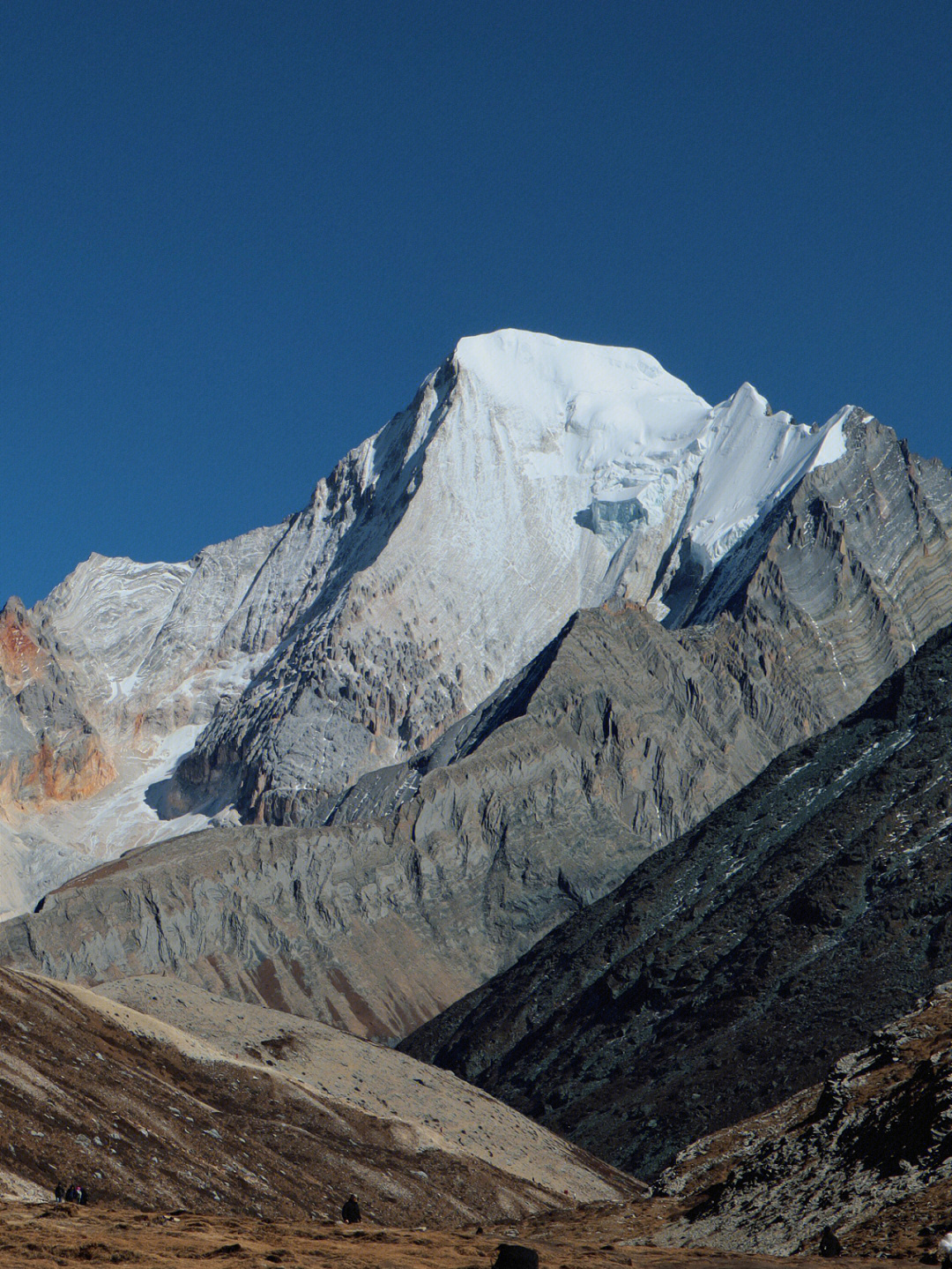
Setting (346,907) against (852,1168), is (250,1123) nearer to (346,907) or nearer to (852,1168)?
(852,1168)

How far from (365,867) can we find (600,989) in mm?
62979

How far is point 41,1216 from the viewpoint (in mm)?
38312

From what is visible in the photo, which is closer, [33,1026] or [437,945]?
[33,1026]

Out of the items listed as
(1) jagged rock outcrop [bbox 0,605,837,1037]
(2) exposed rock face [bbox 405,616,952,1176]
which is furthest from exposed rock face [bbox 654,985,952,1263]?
(1) jagged rock outcrop [bbox 0,605,837,1037]

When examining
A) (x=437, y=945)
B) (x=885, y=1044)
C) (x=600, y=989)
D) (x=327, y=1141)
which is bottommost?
(x=885, y=1044)

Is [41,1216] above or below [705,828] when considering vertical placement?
below

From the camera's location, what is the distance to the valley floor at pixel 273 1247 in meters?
33.4

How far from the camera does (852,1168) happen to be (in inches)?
1679

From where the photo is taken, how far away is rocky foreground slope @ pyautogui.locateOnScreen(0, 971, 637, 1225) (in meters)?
53.2

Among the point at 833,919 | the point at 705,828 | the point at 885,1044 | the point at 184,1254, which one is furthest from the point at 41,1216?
the point at 705,828

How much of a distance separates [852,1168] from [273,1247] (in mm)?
15420

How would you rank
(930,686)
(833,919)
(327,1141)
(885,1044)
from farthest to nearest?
(930,686), (833,919), (327,1141), (885,1044)

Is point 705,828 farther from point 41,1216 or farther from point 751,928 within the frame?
point 41,1216

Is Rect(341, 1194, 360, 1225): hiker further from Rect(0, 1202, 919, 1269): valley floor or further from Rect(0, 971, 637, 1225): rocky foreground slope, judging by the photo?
Rect(0, 971, 637, 1225): rocky foreground slope
